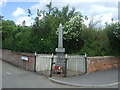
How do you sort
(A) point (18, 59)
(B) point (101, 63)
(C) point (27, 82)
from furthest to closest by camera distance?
(A) point (18, 59) < (B) point (101, 63) < (C) point (27, 82)

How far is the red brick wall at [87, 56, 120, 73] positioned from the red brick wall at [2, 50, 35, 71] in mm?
4582

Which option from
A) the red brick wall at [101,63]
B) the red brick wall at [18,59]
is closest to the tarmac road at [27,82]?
the red brick wall at [18,59]

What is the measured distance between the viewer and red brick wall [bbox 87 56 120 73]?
12.5 m

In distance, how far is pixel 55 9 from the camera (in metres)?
24.6

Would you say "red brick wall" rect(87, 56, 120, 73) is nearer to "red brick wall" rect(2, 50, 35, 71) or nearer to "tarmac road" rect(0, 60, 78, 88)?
"tarmac road" rect(0, 60, 78, 88)

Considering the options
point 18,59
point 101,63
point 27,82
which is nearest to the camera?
point 27,82

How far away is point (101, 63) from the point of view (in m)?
13.5

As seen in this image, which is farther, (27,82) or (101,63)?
(101,63)

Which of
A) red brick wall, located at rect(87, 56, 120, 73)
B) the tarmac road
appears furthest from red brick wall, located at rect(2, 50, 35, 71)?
red brick wall, located at rect(87, 56, 120, 73)

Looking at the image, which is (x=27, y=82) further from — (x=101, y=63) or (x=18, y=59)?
(x=18, y=59)

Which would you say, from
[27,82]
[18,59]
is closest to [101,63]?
[27,82]

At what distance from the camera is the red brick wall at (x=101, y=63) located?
41.1ft

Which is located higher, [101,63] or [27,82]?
[101,63]

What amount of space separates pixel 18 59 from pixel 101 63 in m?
8.23
